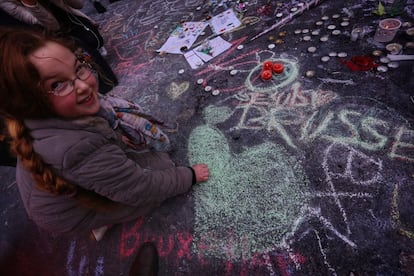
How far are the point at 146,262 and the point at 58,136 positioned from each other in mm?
1005

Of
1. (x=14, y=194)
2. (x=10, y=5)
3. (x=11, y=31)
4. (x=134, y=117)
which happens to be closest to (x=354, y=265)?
(x=134, y=117)

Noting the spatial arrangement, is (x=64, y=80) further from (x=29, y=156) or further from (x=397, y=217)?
(x=397, y=217)

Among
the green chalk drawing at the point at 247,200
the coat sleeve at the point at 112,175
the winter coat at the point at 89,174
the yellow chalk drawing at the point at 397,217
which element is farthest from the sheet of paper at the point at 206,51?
the yellow chalk drawing at the point at 397,217

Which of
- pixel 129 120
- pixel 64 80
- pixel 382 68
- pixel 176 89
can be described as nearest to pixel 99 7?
pixel 176 89

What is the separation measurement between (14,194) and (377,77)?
11.6 feet

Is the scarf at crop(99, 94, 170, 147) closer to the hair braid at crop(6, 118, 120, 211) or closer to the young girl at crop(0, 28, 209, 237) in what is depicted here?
the young girl at crop(0, 28, 209, 237)

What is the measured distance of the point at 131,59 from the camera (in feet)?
10.9

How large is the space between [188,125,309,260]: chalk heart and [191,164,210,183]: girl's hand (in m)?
0.08

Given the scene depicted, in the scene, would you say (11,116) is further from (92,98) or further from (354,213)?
(354,213)

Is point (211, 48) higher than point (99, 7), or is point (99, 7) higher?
point (99, 7)

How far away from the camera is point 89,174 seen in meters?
1.08

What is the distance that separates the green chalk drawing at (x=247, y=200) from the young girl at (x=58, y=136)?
0.48 m

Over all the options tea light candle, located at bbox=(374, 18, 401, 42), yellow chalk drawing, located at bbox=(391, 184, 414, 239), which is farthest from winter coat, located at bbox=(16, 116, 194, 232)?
tea light candle, located at bbox=(374, 18, 401, 42)

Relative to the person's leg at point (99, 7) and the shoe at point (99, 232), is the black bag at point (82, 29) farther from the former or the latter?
the person's leg at point (99, 7)
